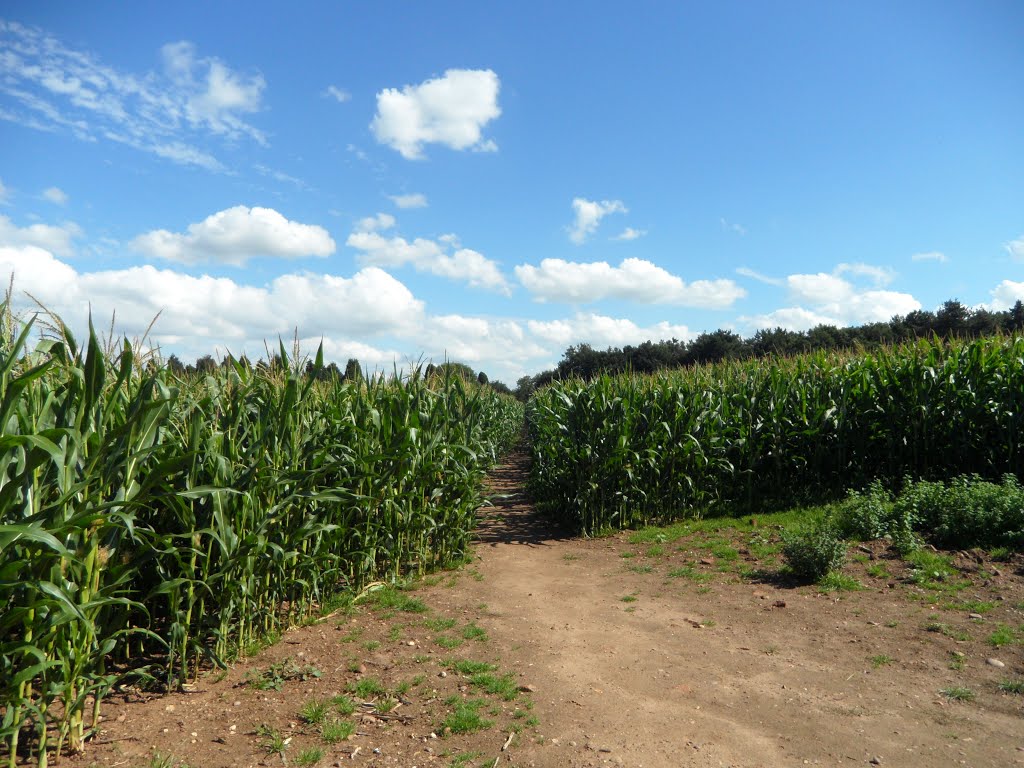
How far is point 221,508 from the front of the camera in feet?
12.9

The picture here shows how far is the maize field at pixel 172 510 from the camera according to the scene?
9.31 feet

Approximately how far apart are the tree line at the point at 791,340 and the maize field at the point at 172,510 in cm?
1814

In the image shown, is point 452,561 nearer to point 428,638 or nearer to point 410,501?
point 410,501

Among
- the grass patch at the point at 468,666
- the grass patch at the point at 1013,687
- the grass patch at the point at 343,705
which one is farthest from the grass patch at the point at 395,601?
the grass patch at the point at 1013,687

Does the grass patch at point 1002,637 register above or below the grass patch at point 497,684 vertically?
above

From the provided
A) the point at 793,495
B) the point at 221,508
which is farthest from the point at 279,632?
the point at 793,495

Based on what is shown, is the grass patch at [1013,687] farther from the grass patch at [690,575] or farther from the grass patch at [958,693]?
the grass patch at [690,575]

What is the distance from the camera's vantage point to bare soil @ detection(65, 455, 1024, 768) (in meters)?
3.49

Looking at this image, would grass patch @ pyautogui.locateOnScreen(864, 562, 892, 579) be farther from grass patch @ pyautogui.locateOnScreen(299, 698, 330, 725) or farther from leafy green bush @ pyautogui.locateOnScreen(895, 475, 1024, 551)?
grass patch @ pyautogui.locateOnScreen(299, 698, 330, 725)

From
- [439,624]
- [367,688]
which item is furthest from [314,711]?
[439,624]

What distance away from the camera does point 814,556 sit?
666 centimetres

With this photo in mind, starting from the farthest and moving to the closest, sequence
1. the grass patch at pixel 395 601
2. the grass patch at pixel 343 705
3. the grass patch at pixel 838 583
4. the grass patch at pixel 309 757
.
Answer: the grass patch at pixel 838 583 → the grass patch at pixel 395 601 → the grass patch at pixel 343 705 → the grass patch at pixel 309 757

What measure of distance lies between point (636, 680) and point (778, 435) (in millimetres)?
7294

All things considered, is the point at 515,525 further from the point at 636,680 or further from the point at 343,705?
the point at 343,705
